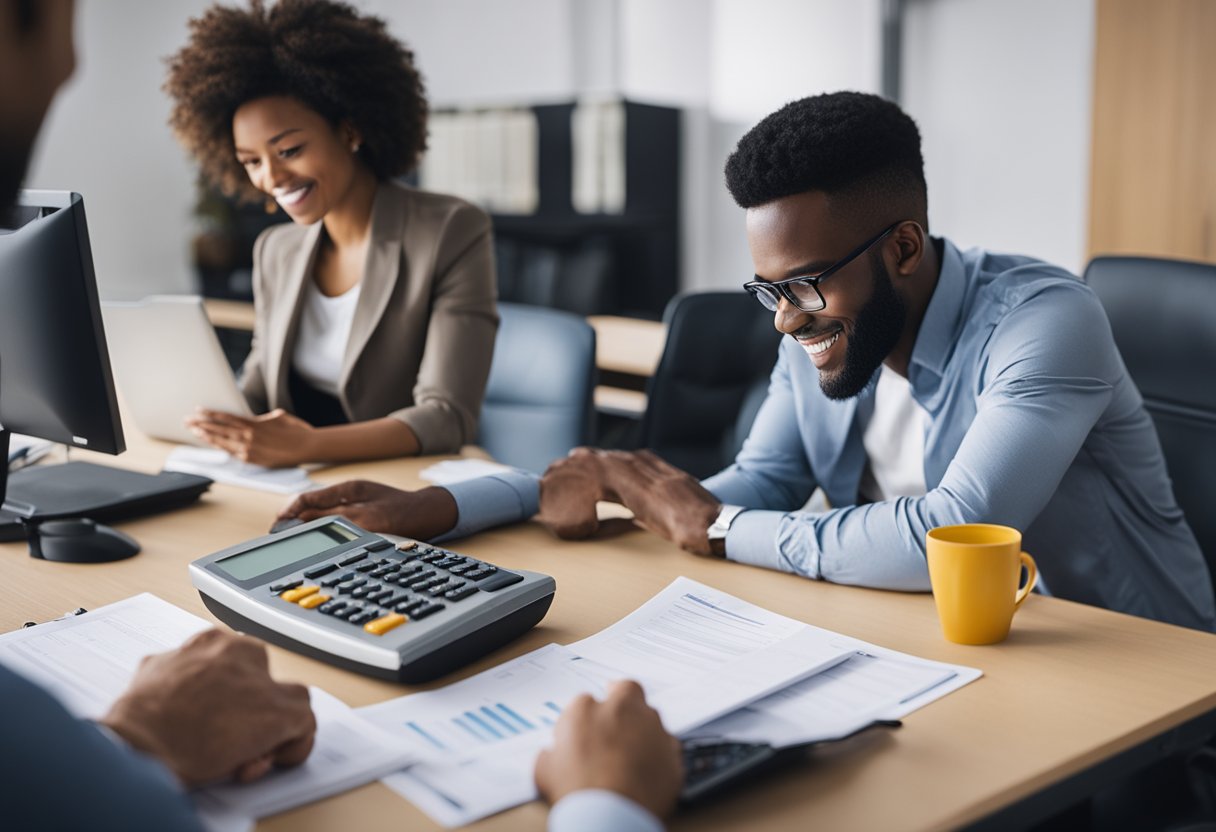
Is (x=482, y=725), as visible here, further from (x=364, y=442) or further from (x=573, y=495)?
(x=364, y=442)

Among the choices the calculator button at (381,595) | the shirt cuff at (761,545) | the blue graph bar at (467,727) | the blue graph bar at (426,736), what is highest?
the calculator button at (381,595)

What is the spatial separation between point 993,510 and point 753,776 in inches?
21.9

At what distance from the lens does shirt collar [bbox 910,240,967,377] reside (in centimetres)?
146

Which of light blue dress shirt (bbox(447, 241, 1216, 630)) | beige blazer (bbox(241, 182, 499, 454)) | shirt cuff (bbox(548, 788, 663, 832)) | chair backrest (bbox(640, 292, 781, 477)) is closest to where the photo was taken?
shirt cuff (bbox(548, 788, 663, 832))

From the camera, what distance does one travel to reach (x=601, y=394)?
134 inches

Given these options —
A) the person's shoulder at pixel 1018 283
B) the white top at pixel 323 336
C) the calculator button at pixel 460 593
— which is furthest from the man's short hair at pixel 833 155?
the white top at pixel 323 336

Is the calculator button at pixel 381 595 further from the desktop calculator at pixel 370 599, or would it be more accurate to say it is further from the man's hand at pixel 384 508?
the man's hand at pixel 384 508

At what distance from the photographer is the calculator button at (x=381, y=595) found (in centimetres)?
102

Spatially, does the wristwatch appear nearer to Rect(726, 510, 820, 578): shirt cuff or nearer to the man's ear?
Rect(726, 510, 820, 578): shirt cuff

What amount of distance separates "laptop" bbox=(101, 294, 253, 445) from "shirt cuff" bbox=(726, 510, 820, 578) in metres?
0.89

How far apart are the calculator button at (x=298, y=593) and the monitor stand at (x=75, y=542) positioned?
40cm

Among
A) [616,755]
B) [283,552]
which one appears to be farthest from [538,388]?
[616,755]

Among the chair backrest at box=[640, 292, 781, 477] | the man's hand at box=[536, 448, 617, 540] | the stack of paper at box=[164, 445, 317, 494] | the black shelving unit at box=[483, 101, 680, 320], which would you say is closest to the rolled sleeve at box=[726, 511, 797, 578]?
the man's hand at box=[536, 448, 617, 540]

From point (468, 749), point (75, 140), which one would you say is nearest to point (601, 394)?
point (468, 749)
